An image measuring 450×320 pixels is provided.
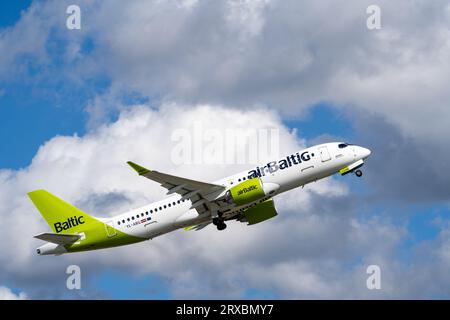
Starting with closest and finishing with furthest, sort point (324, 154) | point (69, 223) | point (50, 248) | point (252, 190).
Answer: point (252, 190) → point (324, 154) → point (50, 248) → point (69, 223)

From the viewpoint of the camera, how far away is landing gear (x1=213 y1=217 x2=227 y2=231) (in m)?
72.6

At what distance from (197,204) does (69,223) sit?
44.9ft

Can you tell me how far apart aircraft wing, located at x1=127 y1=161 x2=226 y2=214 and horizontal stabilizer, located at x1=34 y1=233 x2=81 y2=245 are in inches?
450

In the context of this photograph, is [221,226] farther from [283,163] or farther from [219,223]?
[283,163]

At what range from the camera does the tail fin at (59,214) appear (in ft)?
245

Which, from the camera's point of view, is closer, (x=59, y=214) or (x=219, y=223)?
(x=219, y=223)

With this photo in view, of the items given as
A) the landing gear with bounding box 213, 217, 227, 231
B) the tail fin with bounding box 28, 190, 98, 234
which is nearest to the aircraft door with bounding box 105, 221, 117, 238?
the tail fin with bounding box 28, 190, 98, 234

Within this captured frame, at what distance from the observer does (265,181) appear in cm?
6850

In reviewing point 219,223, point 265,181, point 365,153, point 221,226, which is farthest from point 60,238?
point 365,153

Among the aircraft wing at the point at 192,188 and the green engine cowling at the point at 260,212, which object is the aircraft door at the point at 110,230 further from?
the green engine cowling at the point at 260,212

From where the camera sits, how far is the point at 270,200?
76.2 metres

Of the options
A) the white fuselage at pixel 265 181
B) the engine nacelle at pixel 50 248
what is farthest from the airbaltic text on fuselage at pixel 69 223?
the white fuselage at pixel 265 181

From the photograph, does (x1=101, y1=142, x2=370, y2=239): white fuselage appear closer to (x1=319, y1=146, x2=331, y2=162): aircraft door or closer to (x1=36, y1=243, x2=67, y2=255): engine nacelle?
(x1=319, y1=146, x2=331, y2=162): aircraft door
